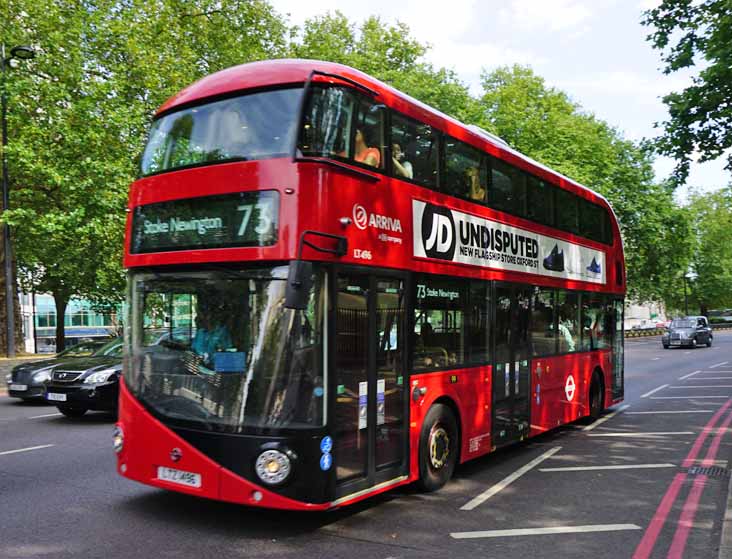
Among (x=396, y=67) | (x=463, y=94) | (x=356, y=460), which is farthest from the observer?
(x=396, y=67)

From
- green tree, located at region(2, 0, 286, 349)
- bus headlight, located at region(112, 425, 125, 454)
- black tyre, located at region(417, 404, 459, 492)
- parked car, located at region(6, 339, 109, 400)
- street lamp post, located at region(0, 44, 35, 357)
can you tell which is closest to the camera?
bus headlight, located at region(112, 425, 125, 454)

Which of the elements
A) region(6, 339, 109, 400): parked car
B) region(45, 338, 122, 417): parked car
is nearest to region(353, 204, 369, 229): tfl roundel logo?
region(45, 338, 122, 417): parked car

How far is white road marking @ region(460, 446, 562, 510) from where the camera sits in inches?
275

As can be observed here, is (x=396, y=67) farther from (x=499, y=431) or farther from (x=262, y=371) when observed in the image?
(x=262, y=371)

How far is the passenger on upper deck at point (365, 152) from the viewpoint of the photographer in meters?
6.34

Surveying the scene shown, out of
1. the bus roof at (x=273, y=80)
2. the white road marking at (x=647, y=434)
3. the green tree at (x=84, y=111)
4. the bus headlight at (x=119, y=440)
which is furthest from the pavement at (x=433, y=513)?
the green tree at (x=84, y=111)

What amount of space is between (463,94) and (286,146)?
99.7ft

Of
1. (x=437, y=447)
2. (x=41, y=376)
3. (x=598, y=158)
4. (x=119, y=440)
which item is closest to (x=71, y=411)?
(x=41, y=376)

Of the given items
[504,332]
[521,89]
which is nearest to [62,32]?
[504,332]

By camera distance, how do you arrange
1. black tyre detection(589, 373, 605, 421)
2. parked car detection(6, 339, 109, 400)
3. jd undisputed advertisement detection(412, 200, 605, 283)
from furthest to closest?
parked car detection(6, 339, 109, 400) → black tyre detection(589, 373, 605, 421) → jd undisputed advertisement detection(412, 200, 605, 283)

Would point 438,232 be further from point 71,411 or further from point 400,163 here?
A: point 71,411

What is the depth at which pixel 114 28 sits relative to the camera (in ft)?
75.7

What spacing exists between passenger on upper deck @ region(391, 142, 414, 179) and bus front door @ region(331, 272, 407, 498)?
108 cm

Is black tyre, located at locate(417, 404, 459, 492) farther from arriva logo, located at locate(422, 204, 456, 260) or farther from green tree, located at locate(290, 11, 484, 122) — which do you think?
green tree, located at locate(290, 11, 484, 122)
